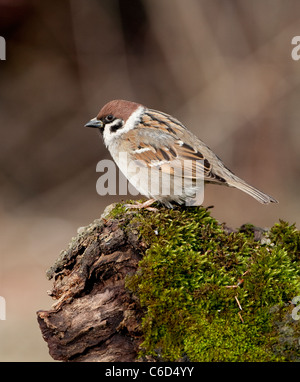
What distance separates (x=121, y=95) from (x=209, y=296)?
4557mm

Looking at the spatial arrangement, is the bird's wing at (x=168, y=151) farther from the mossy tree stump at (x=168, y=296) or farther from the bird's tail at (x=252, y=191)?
the mossy tree stump at (x=168, y=296)

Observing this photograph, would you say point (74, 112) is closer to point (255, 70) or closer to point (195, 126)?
point (195, 126)

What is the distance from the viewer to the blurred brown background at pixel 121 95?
20.3 ft

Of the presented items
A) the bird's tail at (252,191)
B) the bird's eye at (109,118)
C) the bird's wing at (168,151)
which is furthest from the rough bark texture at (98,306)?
the bird's eye at (109,118)

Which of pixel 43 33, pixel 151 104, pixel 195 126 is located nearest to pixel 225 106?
pixel 195 126

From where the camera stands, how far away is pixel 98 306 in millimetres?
2617

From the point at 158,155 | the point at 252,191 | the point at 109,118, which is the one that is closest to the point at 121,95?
the point at 109,118

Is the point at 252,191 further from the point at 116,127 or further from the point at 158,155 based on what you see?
the point at 116,127

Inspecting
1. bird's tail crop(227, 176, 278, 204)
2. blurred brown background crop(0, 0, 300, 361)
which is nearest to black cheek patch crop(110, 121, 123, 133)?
bird's tail crop(227, 176, 278, 204)

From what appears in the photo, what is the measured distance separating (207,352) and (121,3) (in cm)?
501

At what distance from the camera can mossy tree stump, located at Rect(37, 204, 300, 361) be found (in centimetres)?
240

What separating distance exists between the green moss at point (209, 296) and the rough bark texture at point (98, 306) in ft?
0.27

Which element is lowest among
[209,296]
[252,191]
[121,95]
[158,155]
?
[209,296]

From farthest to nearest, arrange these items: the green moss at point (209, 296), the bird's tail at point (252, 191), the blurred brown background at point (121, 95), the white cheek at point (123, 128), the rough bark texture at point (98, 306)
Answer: the blurred brown background at point (121, 95)
the white cheek at point (123, 128)
the bird's tail at point (252, 191)
the rough bark texture at point (98, 306)
the green moss at point (209, 296)
